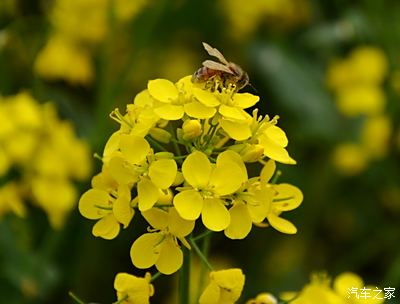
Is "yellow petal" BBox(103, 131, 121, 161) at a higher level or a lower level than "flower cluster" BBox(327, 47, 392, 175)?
higher

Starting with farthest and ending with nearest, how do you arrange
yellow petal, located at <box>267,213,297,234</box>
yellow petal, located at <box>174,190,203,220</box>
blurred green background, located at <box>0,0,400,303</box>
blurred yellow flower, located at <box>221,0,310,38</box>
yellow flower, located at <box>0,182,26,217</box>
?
blurred yellow flower, located at <box>221,0,310,38</box>
blurred green background, located at <box>0,0,400,303</box>
yellow flower, located at <box>0,182,26,217</box>
yellow petal, located at <box>267,213,297,234</box>
yellow petal, located at <box>174,190,203,220</box>

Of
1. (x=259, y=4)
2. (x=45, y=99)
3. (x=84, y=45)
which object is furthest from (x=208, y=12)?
Answer: (x=45, y=99)

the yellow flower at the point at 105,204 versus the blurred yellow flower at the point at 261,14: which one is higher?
the yellow flower at the point at 105,204

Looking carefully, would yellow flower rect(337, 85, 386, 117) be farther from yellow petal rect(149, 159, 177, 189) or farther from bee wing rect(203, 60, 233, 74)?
yellow petal rect(149, 159, 177, 189)

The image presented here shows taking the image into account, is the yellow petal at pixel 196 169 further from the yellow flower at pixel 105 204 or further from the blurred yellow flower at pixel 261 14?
the blurred yellow flower at pixel 261 14

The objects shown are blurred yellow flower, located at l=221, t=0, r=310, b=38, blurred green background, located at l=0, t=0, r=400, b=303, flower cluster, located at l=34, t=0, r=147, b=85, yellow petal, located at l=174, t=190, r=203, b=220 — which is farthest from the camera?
blurred yellow flower, located at l=221, t=0, r=310, b=38

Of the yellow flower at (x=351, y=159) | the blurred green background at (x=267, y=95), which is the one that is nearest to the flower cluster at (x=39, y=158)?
the blurred green background at (x=267, y=95)

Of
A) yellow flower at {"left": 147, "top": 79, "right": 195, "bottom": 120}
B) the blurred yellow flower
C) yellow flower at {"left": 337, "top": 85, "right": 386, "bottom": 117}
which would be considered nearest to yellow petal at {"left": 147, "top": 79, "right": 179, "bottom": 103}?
yellow flower at {"left": 147, "top": 79, "right": 195, "bottom": 120}

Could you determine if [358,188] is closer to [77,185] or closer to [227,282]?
[77,185]
